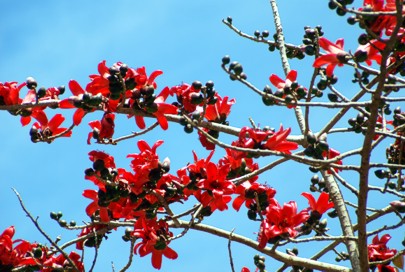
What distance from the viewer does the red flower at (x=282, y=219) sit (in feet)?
11.4

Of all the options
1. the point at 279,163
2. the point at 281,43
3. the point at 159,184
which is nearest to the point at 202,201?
the point at 159,184

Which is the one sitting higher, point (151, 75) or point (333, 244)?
point (151, 75)

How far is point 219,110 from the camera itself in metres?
4.12

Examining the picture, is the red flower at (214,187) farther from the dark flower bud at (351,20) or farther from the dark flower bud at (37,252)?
the dark flower bud at (351,20)

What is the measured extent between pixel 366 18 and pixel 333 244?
181 centimetres

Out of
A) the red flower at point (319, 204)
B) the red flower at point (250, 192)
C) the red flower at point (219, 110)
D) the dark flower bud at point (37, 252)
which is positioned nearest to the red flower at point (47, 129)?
the dark flower bud at point (37, 252)

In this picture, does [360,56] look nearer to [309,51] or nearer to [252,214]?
[309,51]

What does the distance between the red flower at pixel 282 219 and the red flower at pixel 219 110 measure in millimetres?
795

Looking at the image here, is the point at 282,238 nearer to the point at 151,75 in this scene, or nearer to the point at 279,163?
the point at 279,163

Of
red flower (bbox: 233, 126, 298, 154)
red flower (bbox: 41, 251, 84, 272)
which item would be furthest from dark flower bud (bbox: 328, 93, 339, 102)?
red flower (bbox: 41, 251, 84, 272)

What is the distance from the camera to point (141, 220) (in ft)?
12.4

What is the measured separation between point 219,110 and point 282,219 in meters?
0.93

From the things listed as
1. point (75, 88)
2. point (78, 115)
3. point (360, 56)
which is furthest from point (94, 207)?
point (360, 56)

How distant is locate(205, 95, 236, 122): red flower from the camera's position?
410cm
